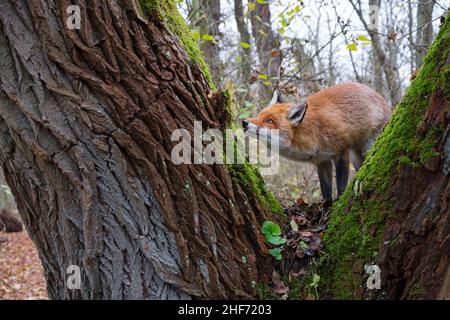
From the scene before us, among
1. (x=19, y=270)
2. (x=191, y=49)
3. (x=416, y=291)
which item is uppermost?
(x=191, y=49)

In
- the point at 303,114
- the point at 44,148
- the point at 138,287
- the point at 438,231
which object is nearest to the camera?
the point at 438,231

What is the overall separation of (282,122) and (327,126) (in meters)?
0.50

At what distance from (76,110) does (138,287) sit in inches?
41.8

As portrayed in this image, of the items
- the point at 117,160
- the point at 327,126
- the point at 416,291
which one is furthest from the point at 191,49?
the point at 327,126

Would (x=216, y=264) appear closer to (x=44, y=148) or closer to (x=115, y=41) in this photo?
(x=44, y=148)

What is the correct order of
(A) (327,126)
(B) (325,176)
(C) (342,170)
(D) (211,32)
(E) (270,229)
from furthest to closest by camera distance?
(D) (211,32), (B) (325,176), (A) (327,126), (C) (342,170), (E) (270,229)

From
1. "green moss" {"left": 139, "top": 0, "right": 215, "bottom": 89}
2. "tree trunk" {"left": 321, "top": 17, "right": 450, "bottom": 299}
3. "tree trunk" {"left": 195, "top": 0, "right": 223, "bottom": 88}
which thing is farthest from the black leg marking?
"tree trunk" {"left": 195, "top": 0, "right": 223, "bottom": 88}

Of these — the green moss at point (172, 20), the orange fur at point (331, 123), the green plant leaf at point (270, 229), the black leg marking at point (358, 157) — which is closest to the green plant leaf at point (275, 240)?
the green plant leaf at point (270, 229)

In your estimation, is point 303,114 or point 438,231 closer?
point 438,231

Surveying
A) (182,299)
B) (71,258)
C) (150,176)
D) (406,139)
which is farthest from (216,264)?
(406,139)

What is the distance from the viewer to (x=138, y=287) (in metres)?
2.37

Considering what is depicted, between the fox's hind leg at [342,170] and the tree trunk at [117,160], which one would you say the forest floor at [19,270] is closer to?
the fox's hind leg at [342,170]

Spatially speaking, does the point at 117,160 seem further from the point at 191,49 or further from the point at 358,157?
the point at 358,157

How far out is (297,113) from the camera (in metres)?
4.31
